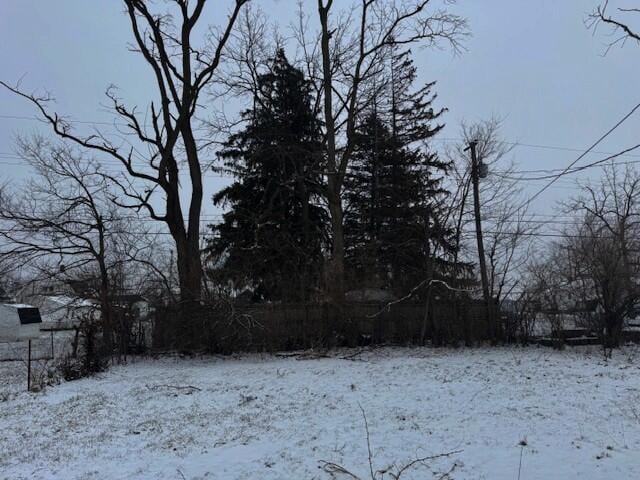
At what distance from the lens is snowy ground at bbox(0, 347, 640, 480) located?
19.5 ft

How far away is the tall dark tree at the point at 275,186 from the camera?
2391cm

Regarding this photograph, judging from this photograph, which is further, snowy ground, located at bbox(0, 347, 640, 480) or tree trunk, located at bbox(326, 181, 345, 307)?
tree trunk, located at bbox(326, 181, 345, 307)

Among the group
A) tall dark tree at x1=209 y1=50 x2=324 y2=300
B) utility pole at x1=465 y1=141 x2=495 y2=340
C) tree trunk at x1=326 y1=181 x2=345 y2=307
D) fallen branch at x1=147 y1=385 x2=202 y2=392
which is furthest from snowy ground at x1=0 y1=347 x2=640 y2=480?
tall dark tree at x1=209 y1=50 x2=324 y2=300

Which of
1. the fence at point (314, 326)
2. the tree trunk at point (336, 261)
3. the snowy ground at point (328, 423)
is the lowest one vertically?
the snowy ground at point (328, 423)

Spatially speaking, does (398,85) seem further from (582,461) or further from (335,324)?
(582,461)

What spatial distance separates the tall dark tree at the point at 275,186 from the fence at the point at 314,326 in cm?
507

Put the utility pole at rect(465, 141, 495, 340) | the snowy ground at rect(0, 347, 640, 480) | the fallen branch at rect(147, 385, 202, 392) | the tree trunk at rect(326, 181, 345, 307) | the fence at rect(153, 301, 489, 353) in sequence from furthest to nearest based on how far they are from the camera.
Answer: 1. the utility pole at rect(465, 141, 495, 340)
2. the tree trunk at rect(326, 181, 345, 307)
3. the fence at rect(153, 301, 489, 353)
4. the fallen branch at rect(147, 385, 202, 392)
5. the snowy ground at rect(0, 347, 640, 480)

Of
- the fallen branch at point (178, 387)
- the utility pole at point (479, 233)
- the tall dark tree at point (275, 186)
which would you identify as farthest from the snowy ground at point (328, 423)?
the tall dark tree at point (275, 186)

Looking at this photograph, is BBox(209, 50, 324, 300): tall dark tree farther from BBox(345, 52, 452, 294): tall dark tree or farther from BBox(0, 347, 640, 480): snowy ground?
BBox(0, 347, 640, 480): snowy ground

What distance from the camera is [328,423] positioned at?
7.75 meters

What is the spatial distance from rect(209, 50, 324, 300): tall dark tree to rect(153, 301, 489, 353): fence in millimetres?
5074

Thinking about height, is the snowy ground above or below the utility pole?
below

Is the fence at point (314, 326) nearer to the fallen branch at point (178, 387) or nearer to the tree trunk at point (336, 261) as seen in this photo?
the tree trunk at point (336, 261)

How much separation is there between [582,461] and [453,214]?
1587cm
